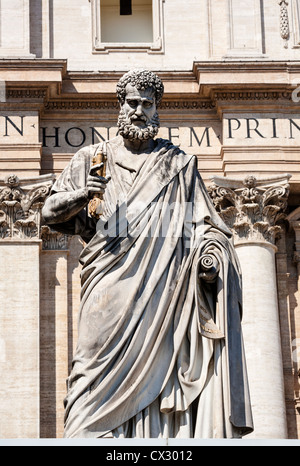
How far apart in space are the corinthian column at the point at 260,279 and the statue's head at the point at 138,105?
38.0 feet

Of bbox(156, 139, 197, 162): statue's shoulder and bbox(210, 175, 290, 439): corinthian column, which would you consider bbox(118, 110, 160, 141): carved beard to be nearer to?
bbox(156, 139, 197, 162): statue's shoulder

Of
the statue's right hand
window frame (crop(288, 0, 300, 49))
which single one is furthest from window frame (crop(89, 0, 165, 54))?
the statue's right hand

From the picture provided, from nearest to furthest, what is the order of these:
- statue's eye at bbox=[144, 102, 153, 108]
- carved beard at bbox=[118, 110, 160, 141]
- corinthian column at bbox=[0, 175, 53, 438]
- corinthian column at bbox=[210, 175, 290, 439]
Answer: carved beard at bbox=[118, 110, 160, 141]
statue's eye at bbox=[144, 102, 153, 108]
corinthian column at bbox=[0, 175, 53, 438]
corinthian column at bbox=[210, 175, 290, 439]

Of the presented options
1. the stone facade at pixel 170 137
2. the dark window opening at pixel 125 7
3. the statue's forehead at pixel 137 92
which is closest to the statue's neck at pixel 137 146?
the statue's forehead at pixel 137 92

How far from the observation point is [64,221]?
10117mm

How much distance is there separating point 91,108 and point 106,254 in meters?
14.3

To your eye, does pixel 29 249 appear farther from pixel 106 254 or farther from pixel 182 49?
pixel 106 254

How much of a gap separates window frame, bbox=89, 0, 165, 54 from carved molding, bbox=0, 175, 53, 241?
258 cm

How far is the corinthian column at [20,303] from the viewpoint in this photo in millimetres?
22109

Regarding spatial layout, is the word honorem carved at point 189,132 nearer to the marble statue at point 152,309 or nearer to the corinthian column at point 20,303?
the corinthian column at point 20,303

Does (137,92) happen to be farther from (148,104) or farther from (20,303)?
(20,303)

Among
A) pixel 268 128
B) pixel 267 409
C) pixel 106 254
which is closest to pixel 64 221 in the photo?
pixel 106 254

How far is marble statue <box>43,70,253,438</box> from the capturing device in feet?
31.6

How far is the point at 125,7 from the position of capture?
25125mm
